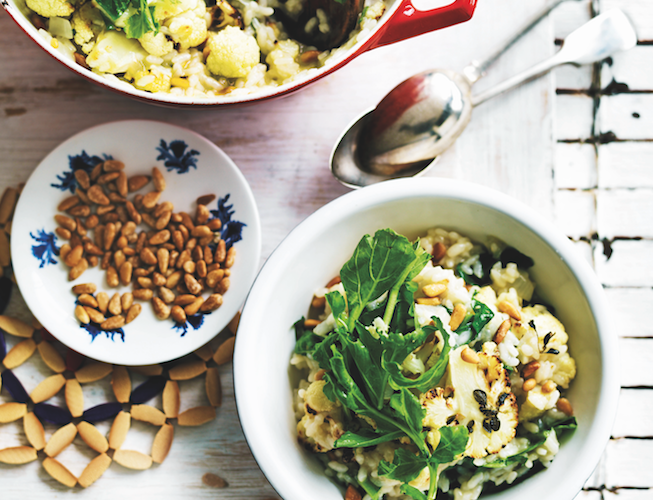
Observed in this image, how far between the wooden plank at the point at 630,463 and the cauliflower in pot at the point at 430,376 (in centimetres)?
38

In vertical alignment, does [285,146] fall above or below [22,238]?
above

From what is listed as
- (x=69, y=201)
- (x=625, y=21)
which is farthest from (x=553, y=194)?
(x=69, y=201)

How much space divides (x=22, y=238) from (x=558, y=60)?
118cm

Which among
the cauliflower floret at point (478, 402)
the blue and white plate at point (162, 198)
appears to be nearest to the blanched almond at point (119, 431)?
the blue and white plate at point (162, 198)

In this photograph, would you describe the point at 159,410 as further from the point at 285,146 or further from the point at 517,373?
the point at 517,373

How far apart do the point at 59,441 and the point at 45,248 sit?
407 mm

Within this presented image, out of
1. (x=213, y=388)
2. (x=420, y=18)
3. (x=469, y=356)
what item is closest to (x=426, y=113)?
(x=420, y=18)

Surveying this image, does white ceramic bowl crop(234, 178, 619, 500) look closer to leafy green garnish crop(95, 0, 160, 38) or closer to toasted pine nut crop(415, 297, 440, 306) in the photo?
toasted pine nut crop(415, 297, 440, 306)

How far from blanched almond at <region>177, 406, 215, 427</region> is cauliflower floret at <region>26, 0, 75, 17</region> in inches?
30.5

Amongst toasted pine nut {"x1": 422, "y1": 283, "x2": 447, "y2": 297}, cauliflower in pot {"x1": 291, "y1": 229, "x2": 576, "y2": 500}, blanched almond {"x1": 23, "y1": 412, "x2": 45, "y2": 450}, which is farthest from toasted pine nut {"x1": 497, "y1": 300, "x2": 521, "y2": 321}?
blanched almond {"x1": 23, "y1": 412, "x2": 45, "y2": 450}

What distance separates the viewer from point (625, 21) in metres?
1.08

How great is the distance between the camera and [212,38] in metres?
0.91

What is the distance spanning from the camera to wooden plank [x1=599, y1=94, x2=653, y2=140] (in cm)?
115

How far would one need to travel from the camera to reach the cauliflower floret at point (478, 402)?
30.2 inches
